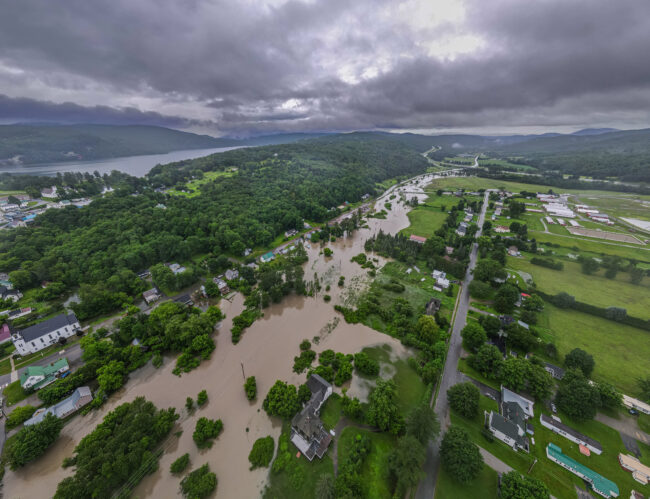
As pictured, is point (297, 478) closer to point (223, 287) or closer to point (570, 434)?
point (570, 434)

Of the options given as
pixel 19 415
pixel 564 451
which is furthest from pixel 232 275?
pixel 564 451

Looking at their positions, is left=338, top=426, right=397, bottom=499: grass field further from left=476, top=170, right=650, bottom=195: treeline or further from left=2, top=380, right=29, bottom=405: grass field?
left=476, top=170, right=650, bottom=195: treeline

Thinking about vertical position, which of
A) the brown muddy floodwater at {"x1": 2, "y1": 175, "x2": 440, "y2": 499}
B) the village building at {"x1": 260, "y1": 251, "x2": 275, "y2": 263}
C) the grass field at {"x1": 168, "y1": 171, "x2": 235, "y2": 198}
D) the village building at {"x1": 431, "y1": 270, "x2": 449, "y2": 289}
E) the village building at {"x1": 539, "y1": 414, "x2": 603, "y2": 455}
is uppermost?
the grass field at {"x1": 168, "y1": 171, "x2": 235, "y2": 198}

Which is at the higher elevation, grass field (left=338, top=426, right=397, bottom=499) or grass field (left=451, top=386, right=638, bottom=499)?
grass field (left=451, top=386, right=638, bottom=499)

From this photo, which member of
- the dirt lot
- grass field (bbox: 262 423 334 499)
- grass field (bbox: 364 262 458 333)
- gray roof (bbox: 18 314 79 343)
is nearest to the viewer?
grass field (bbox: 262 423 334 499)

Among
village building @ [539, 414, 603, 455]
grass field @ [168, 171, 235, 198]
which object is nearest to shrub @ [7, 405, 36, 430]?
village building @ [539, 414, 603, 455]

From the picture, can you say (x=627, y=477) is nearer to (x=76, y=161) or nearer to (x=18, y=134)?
(x=76, y=161)

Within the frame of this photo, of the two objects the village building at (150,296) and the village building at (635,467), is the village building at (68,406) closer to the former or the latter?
the village building at (150,296)

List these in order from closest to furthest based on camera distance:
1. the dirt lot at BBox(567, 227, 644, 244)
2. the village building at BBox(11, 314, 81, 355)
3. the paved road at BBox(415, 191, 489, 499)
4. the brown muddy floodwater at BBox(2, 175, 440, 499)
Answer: the paved road at BBox(415, 191, 489, 499)
the brown muddy floodwater at BBox(2, 175, 440, 499)
the village building at BBox(11, 314, 81, 355)
the dirt lot at BBox(567, 227, 644, 244)
